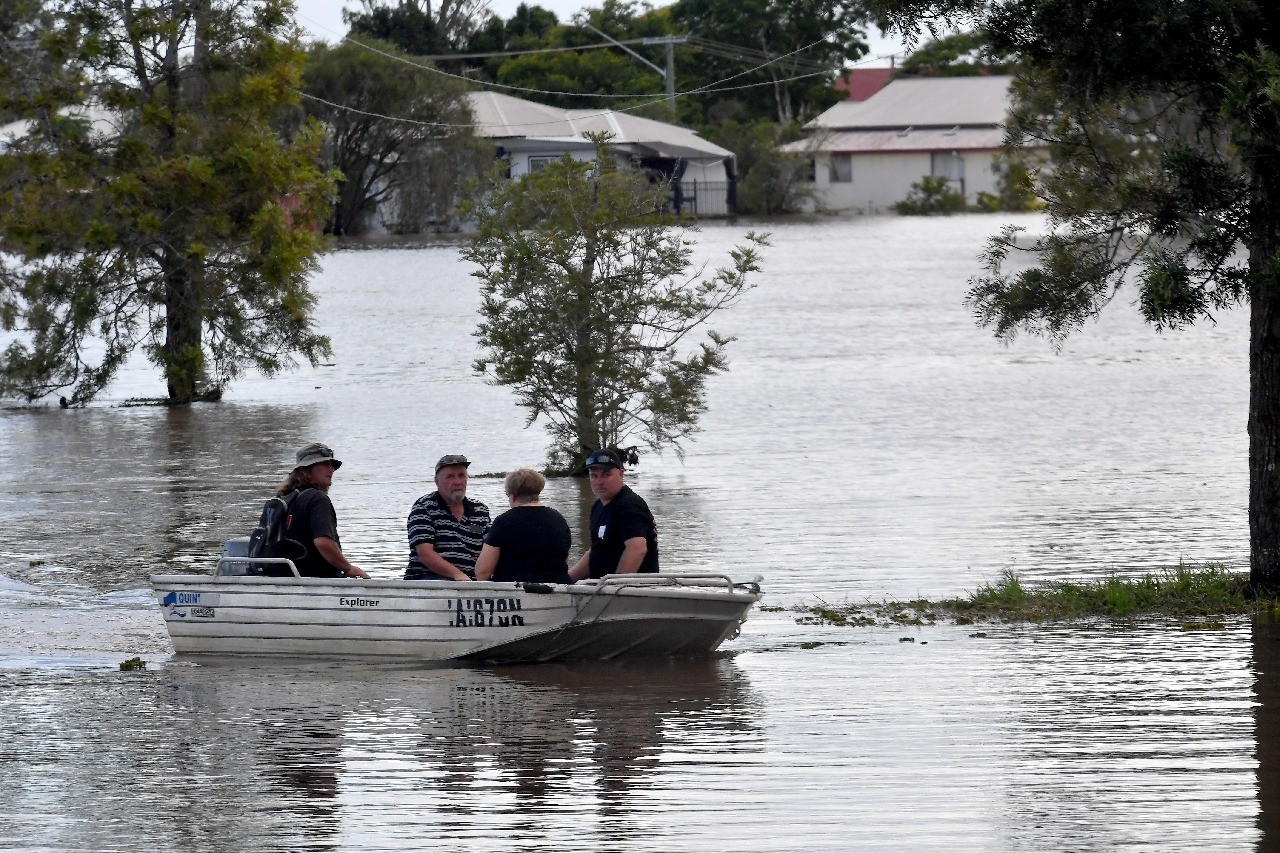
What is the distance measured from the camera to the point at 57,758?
836 centimetres

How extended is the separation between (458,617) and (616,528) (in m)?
0.98

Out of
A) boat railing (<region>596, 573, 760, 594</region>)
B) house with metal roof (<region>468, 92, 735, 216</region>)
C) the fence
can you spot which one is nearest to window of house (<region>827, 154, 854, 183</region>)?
house with metal roof (<region>468, 92, 735, 216</region>)

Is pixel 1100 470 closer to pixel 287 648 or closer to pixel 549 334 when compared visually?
pixel 549 334

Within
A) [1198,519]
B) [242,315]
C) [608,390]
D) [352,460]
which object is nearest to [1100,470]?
[1198,519]

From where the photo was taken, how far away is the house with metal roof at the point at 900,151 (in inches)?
4186

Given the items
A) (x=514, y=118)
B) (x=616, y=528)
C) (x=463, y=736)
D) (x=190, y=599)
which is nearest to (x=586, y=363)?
(x=616, y=528)

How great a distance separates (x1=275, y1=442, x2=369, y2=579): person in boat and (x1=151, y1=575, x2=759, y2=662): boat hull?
0.33 m

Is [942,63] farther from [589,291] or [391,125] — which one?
[589,291]

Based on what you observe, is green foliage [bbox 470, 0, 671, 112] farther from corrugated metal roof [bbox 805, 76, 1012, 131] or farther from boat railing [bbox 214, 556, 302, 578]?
boat railing [bbox 214, 556, 302, 578]

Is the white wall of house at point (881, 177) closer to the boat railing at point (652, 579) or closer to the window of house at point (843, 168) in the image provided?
the window of house at point (843, 168)

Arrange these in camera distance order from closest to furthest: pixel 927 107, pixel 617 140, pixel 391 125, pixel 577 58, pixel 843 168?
pixel 617 140 < pixel 391 125 < pixel 577 58 < pixel 843 168 < pixel 927 107

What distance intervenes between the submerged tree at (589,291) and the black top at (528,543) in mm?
7478

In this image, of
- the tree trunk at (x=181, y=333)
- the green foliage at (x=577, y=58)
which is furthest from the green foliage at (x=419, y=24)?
the tree trunk at (x=181, y=333)

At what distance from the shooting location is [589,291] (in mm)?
18172
